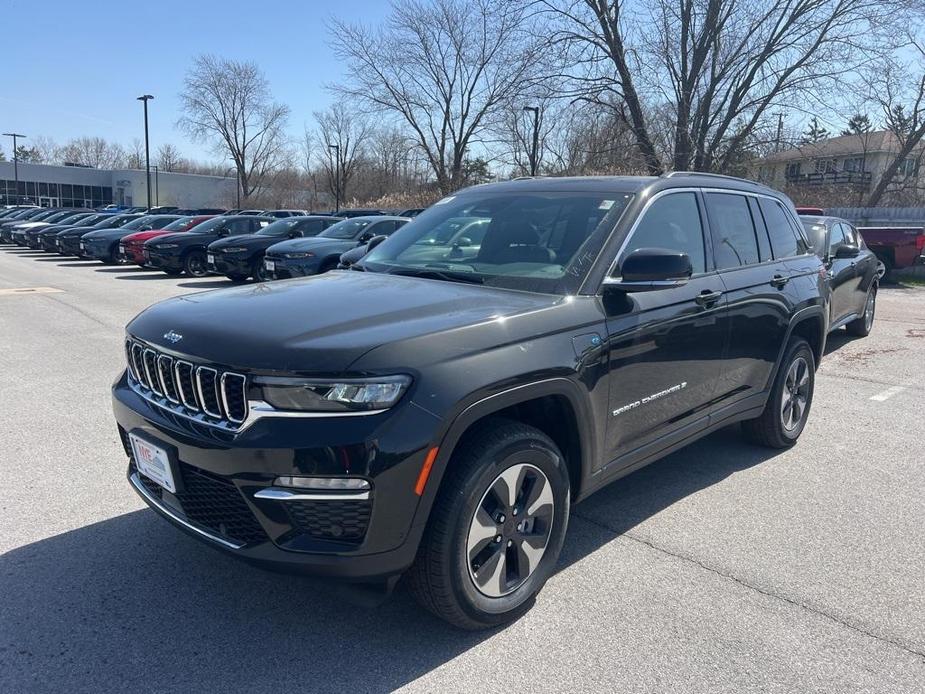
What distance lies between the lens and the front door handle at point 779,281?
4800mm

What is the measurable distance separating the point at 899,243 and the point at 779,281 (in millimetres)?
14429

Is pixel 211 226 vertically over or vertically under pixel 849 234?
over

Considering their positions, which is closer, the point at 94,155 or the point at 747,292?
the point at 747,292

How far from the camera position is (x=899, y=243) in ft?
55.0

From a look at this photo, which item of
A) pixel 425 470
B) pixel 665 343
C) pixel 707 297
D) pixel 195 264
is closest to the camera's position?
pixel 425 470

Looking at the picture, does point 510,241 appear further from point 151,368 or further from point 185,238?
point 185,238

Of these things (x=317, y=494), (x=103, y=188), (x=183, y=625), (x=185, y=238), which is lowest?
(x=183, y=625)

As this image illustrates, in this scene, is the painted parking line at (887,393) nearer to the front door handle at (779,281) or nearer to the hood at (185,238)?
the front door handle at (779,281)

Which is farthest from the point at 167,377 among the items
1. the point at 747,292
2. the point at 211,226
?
the point at 211,226

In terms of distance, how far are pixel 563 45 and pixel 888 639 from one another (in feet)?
79.3

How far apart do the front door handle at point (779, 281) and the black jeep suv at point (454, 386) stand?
1.41 ft

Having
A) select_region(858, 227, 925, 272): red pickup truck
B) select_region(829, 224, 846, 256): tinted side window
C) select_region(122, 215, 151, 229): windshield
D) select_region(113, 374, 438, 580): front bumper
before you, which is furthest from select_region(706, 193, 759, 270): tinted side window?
select_region(122, 215, 151, 229): windshield

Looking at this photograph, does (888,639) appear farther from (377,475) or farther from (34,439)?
(34,439)

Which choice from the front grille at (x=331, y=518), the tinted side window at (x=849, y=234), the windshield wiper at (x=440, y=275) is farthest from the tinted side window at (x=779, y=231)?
the tinted side window at (x=849, y=234)
